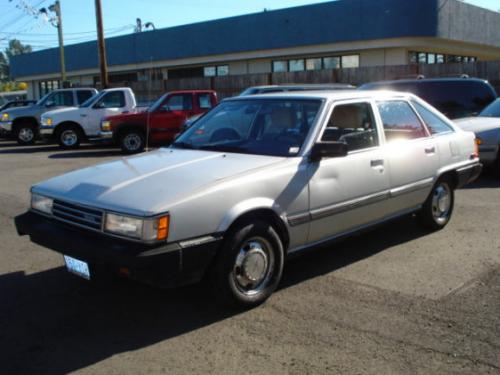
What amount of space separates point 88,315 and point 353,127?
293 cm

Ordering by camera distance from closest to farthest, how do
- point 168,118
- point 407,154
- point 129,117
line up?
point 407,154, point 129,117, point 168,118

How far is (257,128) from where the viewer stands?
505 centimetres

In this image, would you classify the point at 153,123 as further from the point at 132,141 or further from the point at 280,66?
the point at 280,66

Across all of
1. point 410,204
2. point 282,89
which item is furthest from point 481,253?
point 282,89

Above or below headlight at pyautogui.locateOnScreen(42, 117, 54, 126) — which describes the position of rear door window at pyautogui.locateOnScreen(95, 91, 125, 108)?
above

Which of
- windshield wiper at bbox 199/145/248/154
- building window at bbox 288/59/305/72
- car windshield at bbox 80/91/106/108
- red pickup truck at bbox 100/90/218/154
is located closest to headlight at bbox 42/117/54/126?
car windshield at bbox 80/91/106/108

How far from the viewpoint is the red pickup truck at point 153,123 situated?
15281 mm

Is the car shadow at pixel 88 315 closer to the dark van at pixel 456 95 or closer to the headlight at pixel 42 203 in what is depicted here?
the headlight at pixel 42 203

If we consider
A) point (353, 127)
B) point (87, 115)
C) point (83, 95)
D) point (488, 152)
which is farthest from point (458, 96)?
point (83, 95)

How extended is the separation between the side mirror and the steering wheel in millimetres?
882

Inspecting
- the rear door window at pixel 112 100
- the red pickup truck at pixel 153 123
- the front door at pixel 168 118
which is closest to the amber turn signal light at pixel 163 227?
the red pickup truck at pixel 153 123

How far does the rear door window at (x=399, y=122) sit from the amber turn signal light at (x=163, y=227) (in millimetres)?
2775

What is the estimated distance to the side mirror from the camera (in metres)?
4.39

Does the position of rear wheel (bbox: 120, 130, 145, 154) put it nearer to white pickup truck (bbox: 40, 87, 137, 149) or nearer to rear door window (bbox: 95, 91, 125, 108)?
white pickup truck (bbox: 40, 87, 137, 149)
